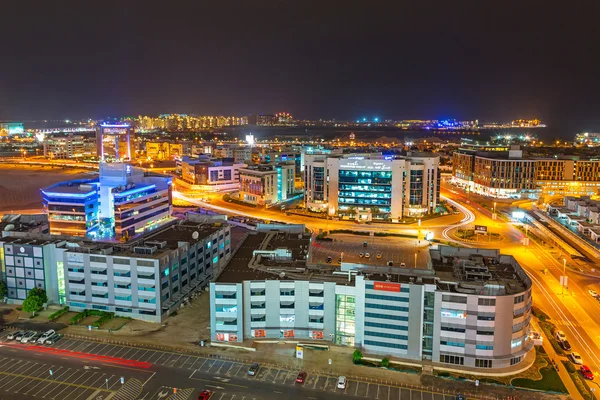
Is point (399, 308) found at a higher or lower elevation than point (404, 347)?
higher

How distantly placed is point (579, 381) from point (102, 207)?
43.1 m

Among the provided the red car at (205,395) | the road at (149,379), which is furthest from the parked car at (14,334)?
the red car at (205,395)

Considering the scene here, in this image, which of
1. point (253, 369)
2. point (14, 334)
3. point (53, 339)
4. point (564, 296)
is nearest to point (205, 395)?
point (253, 369)

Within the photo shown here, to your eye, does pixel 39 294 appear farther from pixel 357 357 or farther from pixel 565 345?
pixel 565 345

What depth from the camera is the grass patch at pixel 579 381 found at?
23.5 metres

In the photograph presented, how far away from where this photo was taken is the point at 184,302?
33.9m

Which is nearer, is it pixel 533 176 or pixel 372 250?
pixel 372 250

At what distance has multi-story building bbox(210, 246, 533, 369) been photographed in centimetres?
2575

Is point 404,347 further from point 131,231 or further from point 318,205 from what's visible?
point 318,205

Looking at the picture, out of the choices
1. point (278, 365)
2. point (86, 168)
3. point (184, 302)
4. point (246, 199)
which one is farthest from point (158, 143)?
point (278, 365)

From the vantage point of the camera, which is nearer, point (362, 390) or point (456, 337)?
point (362, 390)

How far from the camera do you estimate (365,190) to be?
64250 mm

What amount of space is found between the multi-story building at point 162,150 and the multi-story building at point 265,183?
2546 inches

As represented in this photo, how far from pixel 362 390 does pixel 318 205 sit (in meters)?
44.3
